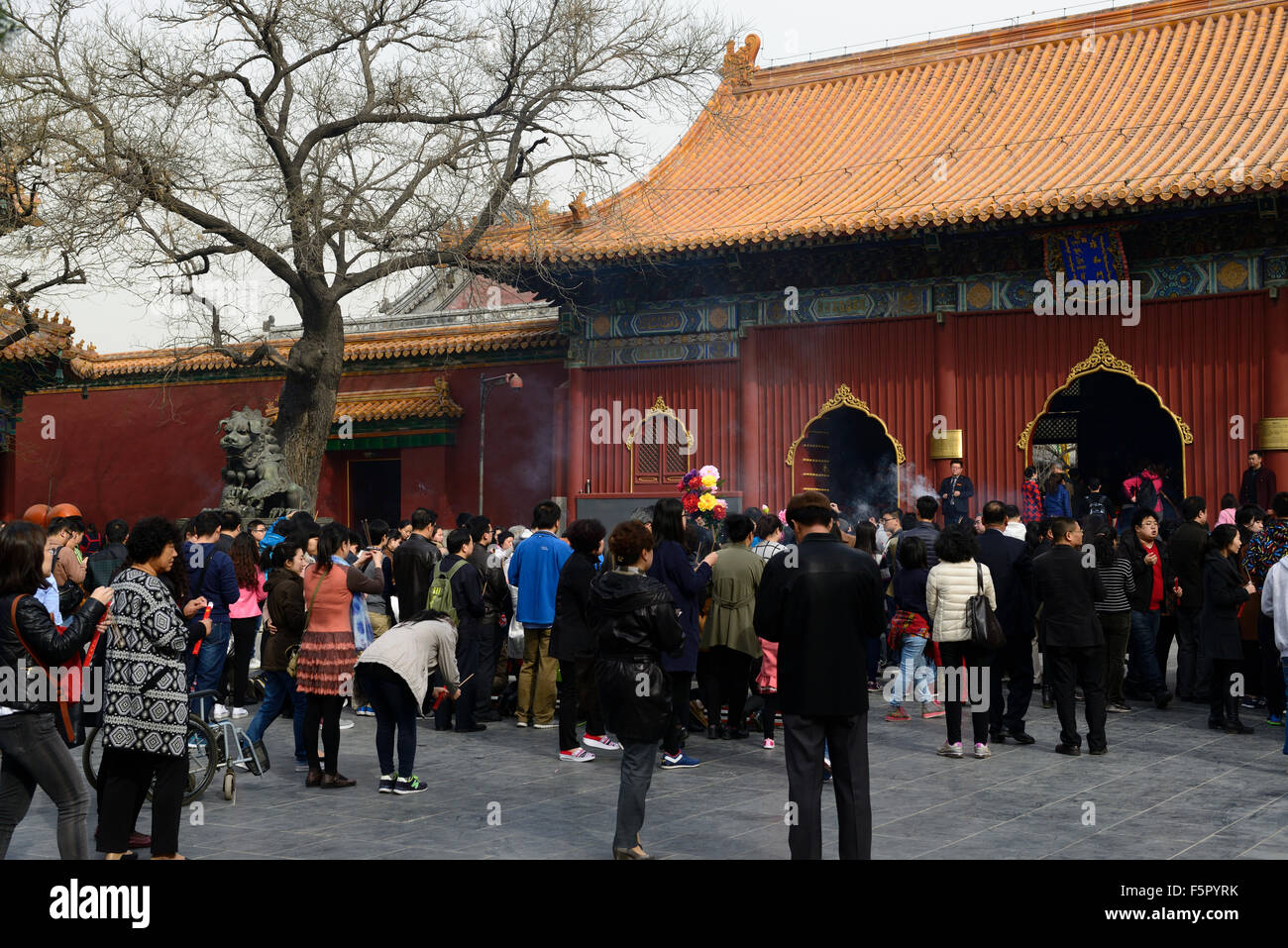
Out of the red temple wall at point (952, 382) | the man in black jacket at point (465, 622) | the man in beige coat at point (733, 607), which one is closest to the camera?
the man in beige coat at point (733, 607)

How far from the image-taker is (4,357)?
788 inches

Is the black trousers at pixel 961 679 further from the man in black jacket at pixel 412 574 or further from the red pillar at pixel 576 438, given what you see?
the red pillar at pixel 576 438

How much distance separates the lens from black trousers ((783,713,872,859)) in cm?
541

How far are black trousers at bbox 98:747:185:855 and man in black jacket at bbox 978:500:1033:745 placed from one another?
221 inches

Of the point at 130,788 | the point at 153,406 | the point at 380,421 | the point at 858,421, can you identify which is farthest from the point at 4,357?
the point at 130,788

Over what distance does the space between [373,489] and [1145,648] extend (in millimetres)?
14304

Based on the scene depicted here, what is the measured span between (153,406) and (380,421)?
518 centimetres

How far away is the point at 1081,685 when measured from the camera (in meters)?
8.62

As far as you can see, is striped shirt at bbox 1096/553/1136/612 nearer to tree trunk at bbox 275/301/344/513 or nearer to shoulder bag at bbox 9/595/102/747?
shoulder bag at bbox 9/595/102/747

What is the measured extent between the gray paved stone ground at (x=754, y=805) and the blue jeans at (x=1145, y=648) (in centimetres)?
121

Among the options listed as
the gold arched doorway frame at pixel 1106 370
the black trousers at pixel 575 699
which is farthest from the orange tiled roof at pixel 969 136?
the black trousers at pixel 575 699

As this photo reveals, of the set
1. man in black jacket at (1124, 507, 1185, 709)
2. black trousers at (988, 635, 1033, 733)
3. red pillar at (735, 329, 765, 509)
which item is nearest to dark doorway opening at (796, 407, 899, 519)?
red pillar at (735, 329, 765, 509)

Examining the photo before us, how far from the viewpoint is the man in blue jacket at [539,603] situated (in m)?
9.63

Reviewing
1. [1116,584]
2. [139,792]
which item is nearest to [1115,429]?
[1116,584]
